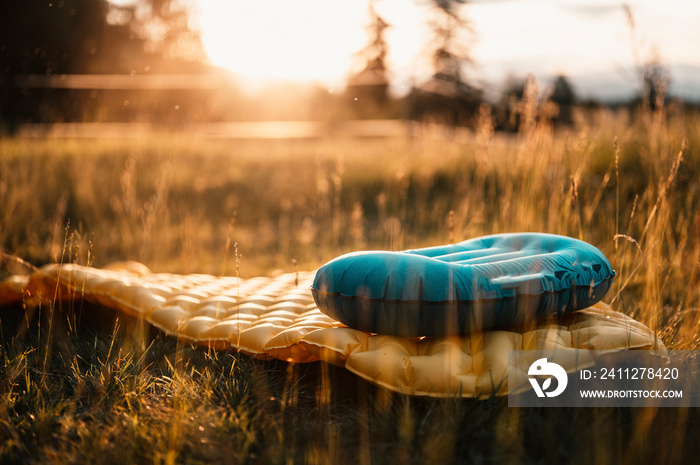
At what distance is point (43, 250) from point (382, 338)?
110 inches

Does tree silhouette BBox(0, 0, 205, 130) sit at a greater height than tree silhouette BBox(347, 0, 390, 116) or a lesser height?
lesser

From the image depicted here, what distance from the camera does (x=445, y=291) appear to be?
1.37 meters

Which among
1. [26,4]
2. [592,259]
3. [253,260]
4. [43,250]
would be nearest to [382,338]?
[592,259]

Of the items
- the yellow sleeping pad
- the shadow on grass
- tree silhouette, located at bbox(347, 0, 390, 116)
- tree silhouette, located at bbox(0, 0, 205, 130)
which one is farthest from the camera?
tree silhouette, located at bbox(347, 0, 390, 116)

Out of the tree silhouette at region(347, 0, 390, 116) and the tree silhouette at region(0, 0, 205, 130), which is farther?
the tree silhouette at region(347, 0, 390, 116)

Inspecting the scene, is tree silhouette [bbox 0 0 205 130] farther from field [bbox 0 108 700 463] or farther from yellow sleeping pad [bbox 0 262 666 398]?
yellow sleeping pad [bbox 0 262 666 398]

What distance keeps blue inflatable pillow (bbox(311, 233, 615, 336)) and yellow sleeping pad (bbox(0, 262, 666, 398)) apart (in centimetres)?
5

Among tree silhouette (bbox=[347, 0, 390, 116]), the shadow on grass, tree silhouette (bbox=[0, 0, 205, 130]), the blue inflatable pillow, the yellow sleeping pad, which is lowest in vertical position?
the shadow on grass

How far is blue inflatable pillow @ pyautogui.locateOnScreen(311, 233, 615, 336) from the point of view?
1.37m

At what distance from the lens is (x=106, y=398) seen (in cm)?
138

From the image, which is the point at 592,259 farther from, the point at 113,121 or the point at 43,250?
the point at 113,121

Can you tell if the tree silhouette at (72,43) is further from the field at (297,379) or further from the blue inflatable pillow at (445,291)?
the blue inflatable pillow at (445,291)

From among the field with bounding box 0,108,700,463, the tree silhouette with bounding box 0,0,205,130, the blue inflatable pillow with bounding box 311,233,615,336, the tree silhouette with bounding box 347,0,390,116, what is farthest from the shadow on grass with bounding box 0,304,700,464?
the tree silhouette with bounding box 347,0,390,116

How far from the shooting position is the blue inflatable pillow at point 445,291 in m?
1.37
